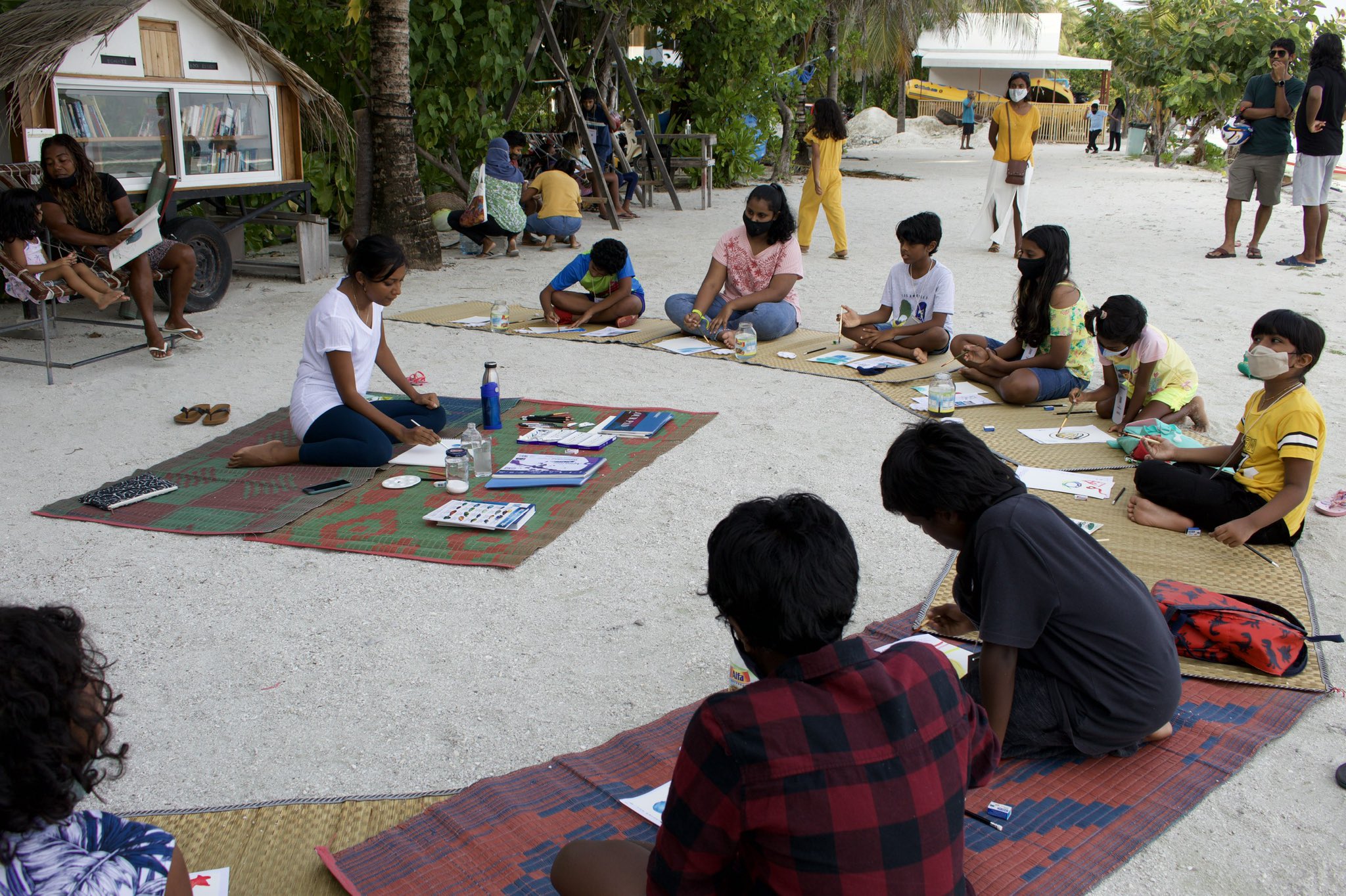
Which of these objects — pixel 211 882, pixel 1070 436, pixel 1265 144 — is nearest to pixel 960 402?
pixel 1070 436

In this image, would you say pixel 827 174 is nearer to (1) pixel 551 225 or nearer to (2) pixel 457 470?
(1) pixel 551 225

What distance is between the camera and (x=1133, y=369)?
536cm

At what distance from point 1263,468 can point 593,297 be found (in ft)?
16.9

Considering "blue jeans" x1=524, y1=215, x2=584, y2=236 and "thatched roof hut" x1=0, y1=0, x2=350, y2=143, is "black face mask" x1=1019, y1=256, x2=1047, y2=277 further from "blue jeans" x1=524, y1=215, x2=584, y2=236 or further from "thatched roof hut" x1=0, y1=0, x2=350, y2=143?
"blue jeans" x1=524, y1=215, x2=584, y2=236

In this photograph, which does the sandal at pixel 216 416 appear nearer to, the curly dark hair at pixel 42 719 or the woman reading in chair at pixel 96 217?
the woman reading in chair at pixel 96 217

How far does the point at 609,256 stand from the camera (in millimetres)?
7664

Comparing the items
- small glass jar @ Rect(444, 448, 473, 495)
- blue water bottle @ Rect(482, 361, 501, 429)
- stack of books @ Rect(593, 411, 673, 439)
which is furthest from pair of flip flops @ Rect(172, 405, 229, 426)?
stack of books @ Rect(593, 411, 673, 439)

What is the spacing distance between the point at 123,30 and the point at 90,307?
2239mm

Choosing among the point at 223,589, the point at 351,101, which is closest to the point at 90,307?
the point at 351,101

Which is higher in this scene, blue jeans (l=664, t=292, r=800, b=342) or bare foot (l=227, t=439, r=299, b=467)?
blue jeans (l=664, t=292, r=800, b=342)

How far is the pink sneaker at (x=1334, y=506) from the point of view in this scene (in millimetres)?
4473

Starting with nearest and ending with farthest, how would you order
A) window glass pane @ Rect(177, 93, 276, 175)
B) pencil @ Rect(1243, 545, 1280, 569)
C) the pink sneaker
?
pencil @ Rect(1243, 545, 1280, 569) → the pink sneaker → window glass pane @ Rect(177, 93, 276, 175)

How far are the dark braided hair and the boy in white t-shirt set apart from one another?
518 cm

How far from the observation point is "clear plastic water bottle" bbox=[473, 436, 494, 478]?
4996 mm
